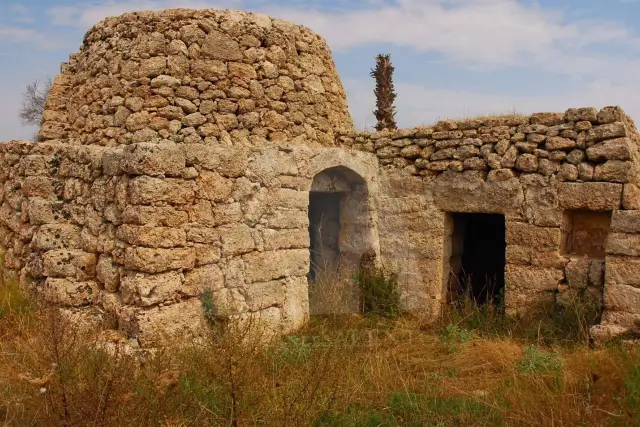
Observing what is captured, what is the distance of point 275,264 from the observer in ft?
19.4

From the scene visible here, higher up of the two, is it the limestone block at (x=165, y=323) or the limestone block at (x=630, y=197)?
the limestone block at (x=630, y=197)

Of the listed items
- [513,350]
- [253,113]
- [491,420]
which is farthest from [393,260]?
[491,420]

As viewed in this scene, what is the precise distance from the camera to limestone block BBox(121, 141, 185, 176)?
4.81 metres

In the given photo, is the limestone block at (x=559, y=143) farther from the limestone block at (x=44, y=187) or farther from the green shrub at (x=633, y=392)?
the limestone block at (x=44, y=187)

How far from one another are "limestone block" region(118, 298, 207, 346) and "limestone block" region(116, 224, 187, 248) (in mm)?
521

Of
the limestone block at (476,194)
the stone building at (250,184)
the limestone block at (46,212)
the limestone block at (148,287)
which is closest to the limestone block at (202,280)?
the stone building at (250,184)

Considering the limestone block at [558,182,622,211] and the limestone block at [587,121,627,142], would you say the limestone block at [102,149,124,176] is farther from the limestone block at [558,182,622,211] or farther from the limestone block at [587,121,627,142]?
the limestone block at [587,121,627,142]

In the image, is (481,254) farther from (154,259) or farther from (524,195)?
(154,259)

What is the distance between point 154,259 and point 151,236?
0.62ft

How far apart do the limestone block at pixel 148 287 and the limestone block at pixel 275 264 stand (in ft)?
2.92

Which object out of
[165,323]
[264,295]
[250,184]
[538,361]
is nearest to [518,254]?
[538,361]

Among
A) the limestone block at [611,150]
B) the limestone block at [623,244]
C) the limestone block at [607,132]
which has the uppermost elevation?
the limestone block at [607,132]

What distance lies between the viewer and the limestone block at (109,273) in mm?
5004

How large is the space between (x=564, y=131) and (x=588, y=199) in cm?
74
